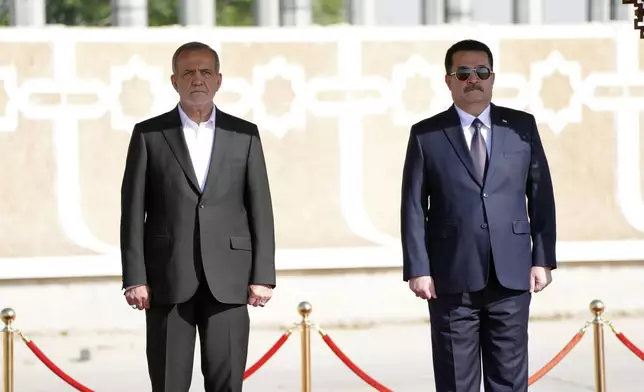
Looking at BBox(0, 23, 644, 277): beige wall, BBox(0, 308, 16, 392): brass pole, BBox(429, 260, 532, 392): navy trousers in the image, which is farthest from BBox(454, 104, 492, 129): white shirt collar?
BBox(0, 23, 644, 277): beige wall

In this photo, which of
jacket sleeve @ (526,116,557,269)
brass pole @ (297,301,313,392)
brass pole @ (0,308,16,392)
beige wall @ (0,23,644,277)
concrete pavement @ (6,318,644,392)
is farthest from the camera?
beige wall @ (0,23,644,277)

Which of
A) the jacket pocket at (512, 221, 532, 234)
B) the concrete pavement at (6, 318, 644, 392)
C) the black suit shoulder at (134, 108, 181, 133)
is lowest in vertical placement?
the concrete pavement at (6, 318, 644, 392)

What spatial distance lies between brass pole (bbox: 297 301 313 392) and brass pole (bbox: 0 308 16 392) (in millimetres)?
1520

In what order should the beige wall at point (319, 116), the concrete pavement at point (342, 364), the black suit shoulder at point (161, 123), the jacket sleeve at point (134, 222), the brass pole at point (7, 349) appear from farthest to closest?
the beige wall at point (319, 116), the concrete pavement at point (342, 364), the brass pole at point (7, 349), the black suit shoulder at point (161, 123), the jacket sleeve at point (134, 222)

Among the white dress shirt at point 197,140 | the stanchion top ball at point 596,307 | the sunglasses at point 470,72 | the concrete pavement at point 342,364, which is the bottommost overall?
the concrete pavement at point 342,364

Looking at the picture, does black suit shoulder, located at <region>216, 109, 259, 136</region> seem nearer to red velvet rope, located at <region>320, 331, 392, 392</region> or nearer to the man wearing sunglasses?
the man wearing sunglasses

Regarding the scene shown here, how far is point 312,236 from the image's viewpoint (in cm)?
1145

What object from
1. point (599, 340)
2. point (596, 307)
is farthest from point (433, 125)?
point (599, 340)

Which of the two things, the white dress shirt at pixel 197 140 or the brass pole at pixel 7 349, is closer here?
the white dress shirt at pixel 197 140

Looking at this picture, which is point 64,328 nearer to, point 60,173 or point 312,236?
point 60,173

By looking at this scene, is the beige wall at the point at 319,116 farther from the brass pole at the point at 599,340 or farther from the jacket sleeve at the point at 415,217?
the jacket sleeve at the point at 415,217

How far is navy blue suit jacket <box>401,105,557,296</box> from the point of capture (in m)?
5.88

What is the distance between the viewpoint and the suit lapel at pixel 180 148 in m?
5.80

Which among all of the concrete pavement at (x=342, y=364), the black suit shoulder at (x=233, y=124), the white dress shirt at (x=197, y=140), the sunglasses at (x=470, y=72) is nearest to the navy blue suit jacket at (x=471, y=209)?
the sunglasses at (x=470, y=72)
